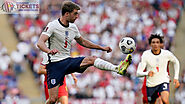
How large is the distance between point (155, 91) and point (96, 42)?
225 inches

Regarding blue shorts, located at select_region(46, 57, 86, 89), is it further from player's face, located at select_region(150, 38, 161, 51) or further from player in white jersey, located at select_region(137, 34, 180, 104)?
player's face, located at select_region(150, 38, 161, 51)

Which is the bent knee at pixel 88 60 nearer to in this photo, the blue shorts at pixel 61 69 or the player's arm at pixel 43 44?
the blue shorts at pixel 61 69

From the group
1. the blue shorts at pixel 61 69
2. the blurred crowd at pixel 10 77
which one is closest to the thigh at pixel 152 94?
the blue shorts at pixel 61 69


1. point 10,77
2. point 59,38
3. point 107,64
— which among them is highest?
point 59,38

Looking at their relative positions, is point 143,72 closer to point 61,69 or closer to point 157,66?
point 157,66

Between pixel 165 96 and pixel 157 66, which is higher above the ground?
pixel 157 66

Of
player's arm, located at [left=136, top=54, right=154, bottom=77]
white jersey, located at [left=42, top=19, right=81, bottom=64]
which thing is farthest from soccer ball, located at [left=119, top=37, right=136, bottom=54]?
player's arm, located at [left=136, top=54, right=154, bottom=77]

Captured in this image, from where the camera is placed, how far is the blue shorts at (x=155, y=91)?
10047 mm

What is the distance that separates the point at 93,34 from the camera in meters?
15.7

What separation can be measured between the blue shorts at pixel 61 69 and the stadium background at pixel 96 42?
5528mm

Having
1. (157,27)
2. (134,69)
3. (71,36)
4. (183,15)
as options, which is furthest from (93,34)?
(71,36)

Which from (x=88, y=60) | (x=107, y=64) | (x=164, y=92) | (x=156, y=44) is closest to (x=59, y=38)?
(x=88, y=60)

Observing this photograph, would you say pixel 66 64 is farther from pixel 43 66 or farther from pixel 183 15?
pixel 183 15

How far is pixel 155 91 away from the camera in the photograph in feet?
33.6
